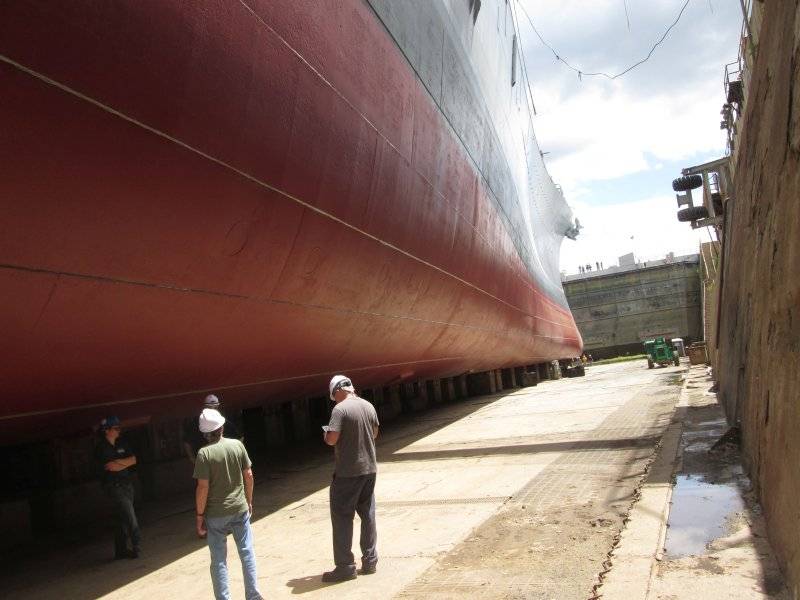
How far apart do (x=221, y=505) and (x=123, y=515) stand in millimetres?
1878

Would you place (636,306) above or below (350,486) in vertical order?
above

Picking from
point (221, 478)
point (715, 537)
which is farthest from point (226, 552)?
point (715, 537)

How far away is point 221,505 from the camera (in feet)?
11.9

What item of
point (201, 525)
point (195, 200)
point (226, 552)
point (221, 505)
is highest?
point (195, 200)

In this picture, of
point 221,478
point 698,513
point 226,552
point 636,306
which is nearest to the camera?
point 226,552

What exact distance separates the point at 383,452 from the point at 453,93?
5261 mm

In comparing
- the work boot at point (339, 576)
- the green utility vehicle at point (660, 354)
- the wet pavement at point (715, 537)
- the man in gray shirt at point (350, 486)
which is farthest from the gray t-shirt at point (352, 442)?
the green utility vehicle at point (660, 354)

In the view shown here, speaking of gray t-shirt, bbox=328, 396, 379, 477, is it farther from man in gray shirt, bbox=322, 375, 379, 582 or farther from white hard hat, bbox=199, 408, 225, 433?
white hard hat, bbox=199, 408, 225, 433

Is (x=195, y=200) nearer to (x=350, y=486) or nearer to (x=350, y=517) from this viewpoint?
(x=350, y=486)

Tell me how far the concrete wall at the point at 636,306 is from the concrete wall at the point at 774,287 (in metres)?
48.1

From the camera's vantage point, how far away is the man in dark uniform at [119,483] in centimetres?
498

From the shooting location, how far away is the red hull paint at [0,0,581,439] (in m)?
3.23

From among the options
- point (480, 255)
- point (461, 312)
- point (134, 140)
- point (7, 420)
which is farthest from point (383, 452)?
point (134, 140)

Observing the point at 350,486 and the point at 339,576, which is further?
the point at 350,486
